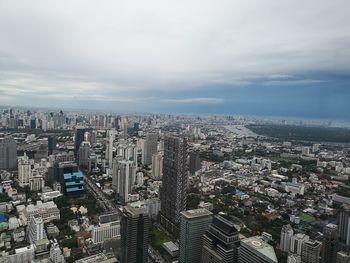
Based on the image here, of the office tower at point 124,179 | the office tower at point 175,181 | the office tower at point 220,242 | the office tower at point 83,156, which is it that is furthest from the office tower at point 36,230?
the office tower at point 83,156

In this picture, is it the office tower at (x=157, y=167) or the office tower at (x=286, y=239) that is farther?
the office tower at (x=157, y=167)

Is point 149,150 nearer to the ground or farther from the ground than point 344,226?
farther from the ground

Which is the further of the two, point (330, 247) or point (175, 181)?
point (175, 181)

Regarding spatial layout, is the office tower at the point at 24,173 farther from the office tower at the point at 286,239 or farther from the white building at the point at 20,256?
the office tower at the point at 286,239

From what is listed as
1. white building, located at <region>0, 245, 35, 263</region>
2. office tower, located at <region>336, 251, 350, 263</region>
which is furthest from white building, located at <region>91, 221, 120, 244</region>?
office tower, located at <region>336, 251, 350, 263</region>

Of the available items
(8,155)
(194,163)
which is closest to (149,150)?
(194,163)

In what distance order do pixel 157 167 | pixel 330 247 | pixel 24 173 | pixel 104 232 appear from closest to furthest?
pixel 330 247 → pixel 104 232 → pixel 24 173 → pixel 157 167

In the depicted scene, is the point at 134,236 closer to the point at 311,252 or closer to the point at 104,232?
the point at 104,232
